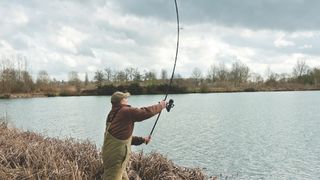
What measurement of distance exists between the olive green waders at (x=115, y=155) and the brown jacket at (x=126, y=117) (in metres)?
0.08

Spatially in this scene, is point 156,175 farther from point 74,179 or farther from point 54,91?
point 54,91

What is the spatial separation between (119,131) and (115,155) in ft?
1.15

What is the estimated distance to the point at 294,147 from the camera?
58.9ft

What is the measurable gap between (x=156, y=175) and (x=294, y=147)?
11101 mm

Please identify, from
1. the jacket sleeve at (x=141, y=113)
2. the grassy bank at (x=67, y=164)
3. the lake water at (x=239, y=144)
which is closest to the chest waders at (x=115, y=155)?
the jacket sleeve at (x=141, y=113)

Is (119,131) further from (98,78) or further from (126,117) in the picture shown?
(98,78)

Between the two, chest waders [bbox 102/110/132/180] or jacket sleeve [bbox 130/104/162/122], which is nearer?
jacket sleeve [bbox 130/104/162/122]

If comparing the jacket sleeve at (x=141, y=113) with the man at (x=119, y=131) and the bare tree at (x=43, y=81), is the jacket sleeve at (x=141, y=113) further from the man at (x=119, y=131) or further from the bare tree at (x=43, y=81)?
the bare tree at (x=43, y=81)

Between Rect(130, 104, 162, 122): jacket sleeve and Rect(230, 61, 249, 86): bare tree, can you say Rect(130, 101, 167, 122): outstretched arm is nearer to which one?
Rect(130, 104, 162, 122): jacket sleeve

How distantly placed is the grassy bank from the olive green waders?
3.53 feet

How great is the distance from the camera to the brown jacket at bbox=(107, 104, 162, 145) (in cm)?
598

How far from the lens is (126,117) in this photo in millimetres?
6047

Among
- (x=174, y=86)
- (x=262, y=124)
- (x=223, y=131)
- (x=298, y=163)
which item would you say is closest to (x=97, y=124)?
(x=223, y=131)

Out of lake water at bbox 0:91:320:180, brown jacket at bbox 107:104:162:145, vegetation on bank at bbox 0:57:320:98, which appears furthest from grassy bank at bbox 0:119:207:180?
vegetation on bank at bbox 0:57:320:98
